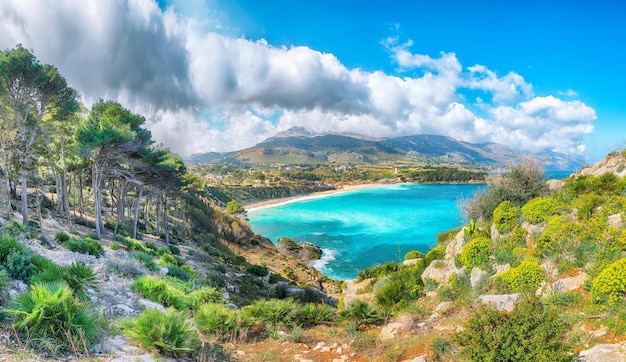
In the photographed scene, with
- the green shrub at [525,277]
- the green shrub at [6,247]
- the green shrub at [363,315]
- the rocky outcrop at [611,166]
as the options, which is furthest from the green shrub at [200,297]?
the rocky outcrop at [611,166]

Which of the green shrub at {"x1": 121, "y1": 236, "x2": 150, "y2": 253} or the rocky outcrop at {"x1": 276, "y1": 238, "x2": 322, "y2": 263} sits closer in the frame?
the green shrub at {"x1": 121, "y1": 236, "x2": 150, "y2": 253}

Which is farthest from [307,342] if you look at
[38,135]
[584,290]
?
[38,135]

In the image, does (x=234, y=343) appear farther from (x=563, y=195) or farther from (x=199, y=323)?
(x=563, y=195)

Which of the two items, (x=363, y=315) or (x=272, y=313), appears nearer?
(x=272, y=313)

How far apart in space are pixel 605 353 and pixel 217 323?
7.18 meters

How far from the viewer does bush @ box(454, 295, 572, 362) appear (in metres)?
4.39

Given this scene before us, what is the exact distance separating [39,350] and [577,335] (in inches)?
325

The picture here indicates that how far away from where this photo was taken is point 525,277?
8336 mm

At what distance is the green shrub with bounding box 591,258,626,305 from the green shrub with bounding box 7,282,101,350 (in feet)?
30.5

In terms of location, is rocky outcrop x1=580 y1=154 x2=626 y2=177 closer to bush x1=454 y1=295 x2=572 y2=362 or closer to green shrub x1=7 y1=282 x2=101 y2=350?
bush x1=454 y1=295 x2=572 y2=362

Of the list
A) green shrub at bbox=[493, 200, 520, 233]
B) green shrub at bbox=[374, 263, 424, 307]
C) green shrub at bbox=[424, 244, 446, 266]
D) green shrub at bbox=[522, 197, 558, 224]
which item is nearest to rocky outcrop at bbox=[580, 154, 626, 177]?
green shrub at bbox=[522, 197, 558, 224]

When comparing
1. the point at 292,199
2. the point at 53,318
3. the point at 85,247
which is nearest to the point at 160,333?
the point at 53,318

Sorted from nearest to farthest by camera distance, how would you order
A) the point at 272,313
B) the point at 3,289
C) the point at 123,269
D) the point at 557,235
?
the point at 3,289 < the point at 272,313 < the point at 557,235 < the point at 123,269

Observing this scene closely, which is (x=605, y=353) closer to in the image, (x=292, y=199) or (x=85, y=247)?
(x=85, y=247)
